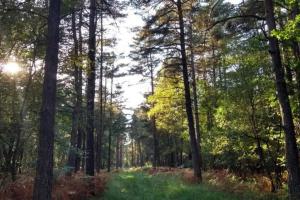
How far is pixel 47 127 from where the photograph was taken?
861cm

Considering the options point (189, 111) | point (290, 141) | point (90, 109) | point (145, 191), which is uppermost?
point (189, 111)

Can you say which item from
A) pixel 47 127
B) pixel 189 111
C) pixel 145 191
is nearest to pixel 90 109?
pixel 145 191

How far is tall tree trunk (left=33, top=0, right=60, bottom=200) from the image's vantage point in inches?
331

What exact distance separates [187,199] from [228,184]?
3.06 m

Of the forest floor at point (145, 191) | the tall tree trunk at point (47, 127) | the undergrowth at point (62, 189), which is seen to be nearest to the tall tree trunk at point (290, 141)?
the forest floor at point (145, 191)

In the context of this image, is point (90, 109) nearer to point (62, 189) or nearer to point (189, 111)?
point (62, 189)

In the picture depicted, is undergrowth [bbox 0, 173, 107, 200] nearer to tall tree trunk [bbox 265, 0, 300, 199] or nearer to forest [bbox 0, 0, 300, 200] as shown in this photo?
forest [bbox 0, 0, 300, 200]

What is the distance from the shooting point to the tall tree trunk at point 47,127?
27.6ft

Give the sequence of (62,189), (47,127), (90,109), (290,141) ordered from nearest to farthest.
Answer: (47,127) → (290,141) → (62,189) → (90,109)

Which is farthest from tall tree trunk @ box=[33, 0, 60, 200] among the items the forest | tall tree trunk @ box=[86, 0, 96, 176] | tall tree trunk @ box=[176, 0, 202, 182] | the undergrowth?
tall tree trunk @ box=[176, 0, 202, 182]

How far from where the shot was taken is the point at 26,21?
11.5 metres

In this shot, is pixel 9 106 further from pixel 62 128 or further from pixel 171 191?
pixel 171 191

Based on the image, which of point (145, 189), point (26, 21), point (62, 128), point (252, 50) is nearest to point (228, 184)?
point (145, 189)

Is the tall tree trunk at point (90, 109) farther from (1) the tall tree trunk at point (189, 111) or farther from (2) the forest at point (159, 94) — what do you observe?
(1) the tall tree trunk at point (189, 111)
